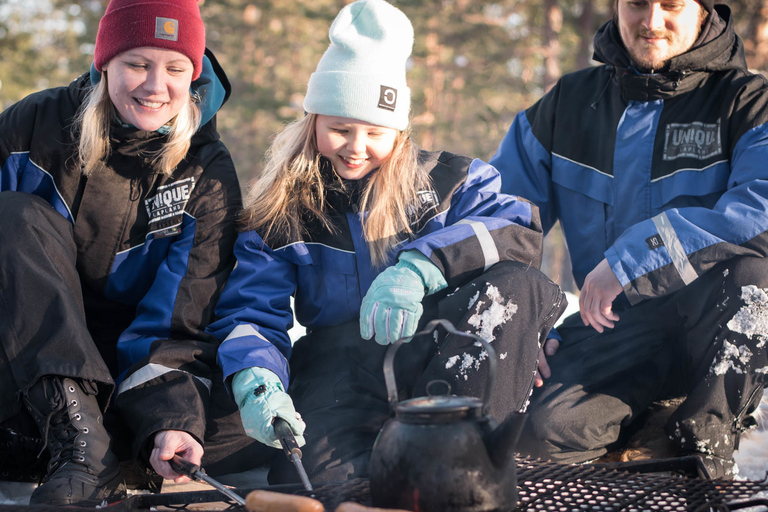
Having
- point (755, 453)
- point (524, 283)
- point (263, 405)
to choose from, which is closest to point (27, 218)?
point (263, 405)

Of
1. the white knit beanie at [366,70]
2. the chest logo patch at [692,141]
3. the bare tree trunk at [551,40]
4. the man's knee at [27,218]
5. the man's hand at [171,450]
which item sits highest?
the bare tree trunk at [551,40]

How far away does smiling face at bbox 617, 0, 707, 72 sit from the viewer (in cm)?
280

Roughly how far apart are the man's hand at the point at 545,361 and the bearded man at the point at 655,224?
23 millimetres

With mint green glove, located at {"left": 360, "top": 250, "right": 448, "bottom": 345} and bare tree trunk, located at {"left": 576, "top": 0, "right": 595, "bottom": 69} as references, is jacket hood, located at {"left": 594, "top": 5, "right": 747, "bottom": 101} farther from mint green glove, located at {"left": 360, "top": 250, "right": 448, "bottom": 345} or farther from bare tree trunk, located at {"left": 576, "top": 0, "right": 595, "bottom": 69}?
bare tree trunk, located at {"left": 576, "top": 0, "right": 595, "bottom": 69}

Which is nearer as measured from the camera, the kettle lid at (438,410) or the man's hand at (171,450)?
the kettle lid at (438,410)

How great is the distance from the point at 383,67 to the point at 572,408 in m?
1.43

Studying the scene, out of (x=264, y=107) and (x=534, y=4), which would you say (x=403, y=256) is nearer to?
(x=534, y=4)

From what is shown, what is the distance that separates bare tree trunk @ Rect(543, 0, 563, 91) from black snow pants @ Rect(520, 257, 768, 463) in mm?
9369

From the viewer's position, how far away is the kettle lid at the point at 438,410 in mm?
1406

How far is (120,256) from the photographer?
2609 millimetres

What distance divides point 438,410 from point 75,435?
1263mm

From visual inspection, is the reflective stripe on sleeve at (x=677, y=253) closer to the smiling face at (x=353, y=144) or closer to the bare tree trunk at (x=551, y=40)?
the smiling face at (x=353, y=144)

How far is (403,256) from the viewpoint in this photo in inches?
92.3

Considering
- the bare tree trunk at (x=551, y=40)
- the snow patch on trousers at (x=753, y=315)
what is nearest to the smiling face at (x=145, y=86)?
the snow patch on trousers at (x=753, y=315)
